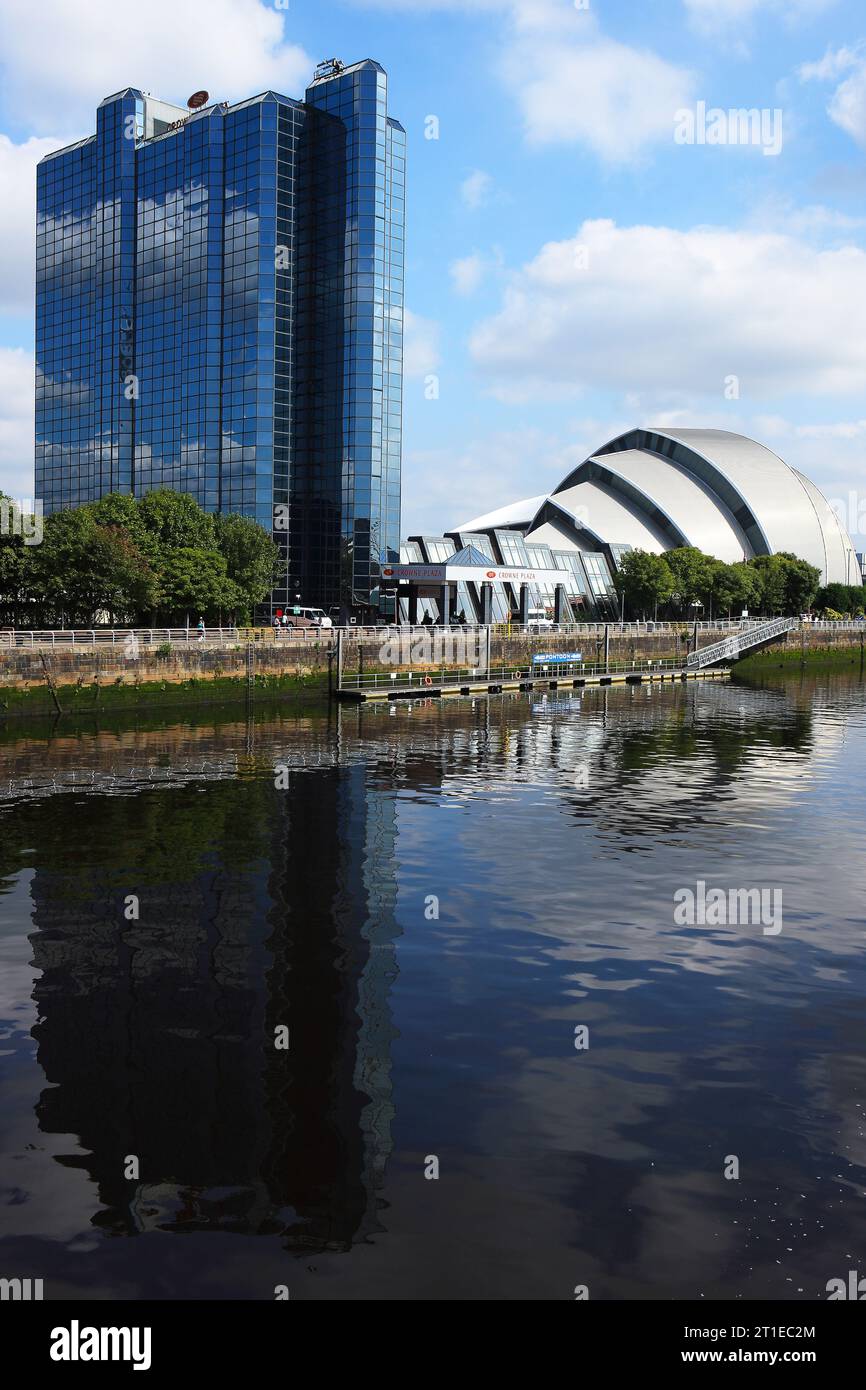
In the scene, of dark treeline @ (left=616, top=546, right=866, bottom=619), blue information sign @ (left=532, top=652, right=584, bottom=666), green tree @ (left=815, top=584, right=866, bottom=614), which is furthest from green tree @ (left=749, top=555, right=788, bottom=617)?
blue information sign @ (left=532, top=652, right=584, bottom=666)

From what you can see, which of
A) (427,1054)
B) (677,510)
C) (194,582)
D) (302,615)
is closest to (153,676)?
(194,582)

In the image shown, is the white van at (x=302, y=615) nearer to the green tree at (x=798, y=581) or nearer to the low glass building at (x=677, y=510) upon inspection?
the low glass building at (x=677, y=510)

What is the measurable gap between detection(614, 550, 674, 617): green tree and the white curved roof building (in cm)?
1372

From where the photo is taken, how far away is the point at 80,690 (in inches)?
2327

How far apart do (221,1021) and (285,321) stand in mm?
115121

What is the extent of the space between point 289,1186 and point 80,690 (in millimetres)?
50415

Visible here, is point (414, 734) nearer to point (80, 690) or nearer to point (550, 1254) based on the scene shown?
point (80, 690)

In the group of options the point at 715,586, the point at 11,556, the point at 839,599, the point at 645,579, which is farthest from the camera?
the point at 839,599

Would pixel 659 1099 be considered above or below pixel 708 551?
below

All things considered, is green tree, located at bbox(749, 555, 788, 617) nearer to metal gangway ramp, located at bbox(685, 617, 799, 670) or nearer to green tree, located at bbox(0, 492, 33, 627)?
metal gangway ramp, located at bbox(685, 617, 799, 670)

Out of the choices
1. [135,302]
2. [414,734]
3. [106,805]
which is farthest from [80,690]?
[135,302]

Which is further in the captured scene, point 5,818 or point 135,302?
point 135,302

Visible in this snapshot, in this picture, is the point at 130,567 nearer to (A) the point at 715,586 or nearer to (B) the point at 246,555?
(B) the point at 246,555

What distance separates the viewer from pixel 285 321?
121 metres
